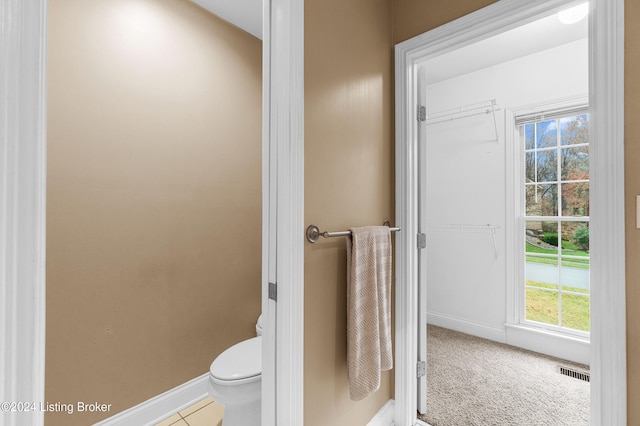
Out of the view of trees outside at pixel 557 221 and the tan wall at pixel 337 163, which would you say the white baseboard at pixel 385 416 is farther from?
the view of trees outside at pixel 557 221

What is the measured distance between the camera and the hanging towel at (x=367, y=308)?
4.42 ft

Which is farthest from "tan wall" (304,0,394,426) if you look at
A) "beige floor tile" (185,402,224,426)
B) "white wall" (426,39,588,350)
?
"white wall" (426,39,588,350)

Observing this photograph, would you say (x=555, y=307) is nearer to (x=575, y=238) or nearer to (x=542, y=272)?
(x=542, y=272)

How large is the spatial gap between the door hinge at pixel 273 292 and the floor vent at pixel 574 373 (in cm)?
246

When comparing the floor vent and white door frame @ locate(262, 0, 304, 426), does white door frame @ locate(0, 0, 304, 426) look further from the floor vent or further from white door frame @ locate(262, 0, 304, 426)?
the floor vent

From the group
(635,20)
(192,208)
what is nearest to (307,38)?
(635,20)

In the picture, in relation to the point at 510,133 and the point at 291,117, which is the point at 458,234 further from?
the point at 291,117

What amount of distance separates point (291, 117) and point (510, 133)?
99.3 inches

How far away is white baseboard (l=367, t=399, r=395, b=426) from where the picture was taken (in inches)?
64.3

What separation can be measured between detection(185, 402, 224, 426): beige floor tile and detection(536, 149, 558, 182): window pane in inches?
123

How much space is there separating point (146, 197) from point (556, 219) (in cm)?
316

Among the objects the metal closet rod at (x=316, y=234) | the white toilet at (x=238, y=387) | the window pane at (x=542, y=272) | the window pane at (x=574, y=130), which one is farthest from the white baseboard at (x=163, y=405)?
the window pane at (x=574, y=130)

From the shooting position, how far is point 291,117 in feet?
3.79

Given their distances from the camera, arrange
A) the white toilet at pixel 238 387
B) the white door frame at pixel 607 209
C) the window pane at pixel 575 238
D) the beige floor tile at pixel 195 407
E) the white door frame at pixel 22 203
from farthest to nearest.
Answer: the window pane at pixel 575 238, the beige floor tile at pixel 195 407, the white toilet at pixel 238 387, the white door frame at pixel 607 209, the white door frame at pixel 22 203
